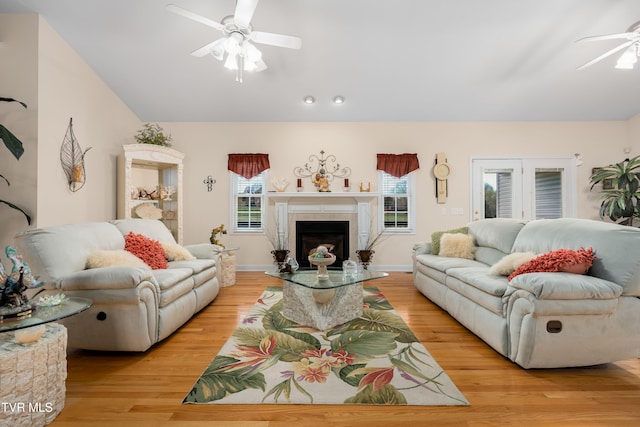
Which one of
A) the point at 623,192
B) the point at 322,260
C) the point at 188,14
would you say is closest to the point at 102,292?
the point at 322,260

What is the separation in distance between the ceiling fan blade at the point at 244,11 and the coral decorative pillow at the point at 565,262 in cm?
295

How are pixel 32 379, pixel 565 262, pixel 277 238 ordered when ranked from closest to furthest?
pixel 32 379
pixel 565 262
pixel 277 238

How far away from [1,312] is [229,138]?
4655 millimetres

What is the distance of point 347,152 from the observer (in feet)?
19.2

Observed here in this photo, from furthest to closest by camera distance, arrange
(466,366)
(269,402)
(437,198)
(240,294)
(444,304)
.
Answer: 1. (437,198)
2. (240,294)
3. (444,304)
4. (466,366)
5. (269,402)

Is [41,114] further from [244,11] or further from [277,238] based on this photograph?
[277,238]

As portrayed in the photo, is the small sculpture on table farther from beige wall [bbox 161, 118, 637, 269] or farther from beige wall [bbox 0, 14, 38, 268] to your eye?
beige wall [bbox 161, 118, 637, 269]

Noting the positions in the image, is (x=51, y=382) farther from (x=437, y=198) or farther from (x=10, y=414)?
(x=437, y=198)

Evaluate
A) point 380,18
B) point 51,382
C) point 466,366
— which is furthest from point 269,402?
point 380,18

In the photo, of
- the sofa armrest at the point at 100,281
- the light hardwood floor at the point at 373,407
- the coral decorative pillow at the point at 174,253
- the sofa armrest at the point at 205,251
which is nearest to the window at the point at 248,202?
the sofa armrest at the point at 205,251

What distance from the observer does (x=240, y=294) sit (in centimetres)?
421

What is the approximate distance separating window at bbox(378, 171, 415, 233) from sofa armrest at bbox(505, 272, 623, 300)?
12.2 ft

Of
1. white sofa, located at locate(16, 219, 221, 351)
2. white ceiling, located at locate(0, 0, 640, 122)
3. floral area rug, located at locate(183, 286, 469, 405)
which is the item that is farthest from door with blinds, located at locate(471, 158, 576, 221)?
white sofa, located at locate(16, 219, 221, 351)

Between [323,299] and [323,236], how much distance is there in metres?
2.88
